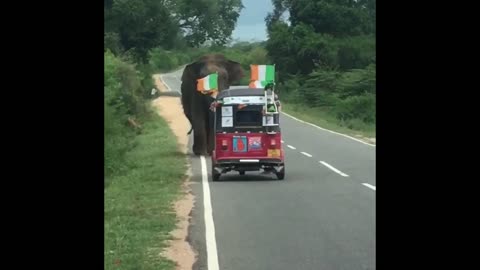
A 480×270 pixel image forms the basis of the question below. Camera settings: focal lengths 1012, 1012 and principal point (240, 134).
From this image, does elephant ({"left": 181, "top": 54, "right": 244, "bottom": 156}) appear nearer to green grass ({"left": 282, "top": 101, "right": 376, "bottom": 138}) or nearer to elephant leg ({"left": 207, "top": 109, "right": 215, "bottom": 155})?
elephant leg ({"left": 207, "top": 109, "right": 215, "bottom": 155})

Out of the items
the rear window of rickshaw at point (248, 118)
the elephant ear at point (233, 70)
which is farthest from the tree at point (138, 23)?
the rear window of rickshaw at point (248, 118)

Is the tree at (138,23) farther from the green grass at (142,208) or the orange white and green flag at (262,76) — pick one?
the orange white and green flag at (262,76)

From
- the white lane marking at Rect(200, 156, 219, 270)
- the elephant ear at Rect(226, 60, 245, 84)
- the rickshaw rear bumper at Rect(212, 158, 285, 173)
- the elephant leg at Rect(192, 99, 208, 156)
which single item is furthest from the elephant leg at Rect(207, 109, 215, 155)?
the white lane marking at Rect(200, 156, 219, 270)

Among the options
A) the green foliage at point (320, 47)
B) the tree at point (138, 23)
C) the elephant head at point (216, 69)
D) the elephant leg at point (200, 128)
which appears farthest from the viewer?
the green foliage at point (320, 47)

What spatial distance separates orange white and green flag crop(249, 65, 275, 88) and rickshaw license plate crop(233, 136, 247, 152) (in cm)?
152

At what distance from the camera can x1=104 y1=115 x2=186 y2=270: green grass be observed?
33.7 ft

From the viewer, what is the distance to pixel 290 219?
13.2 meters

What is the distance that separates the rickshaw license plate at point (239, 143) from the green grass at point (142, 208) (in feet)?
3.94

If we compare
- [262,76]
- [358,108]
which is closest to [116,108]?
[262,76]

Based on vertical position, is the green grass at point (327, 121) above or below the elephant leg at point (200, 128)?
below

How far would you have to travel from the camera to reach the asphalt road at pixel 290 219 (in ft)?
33.4

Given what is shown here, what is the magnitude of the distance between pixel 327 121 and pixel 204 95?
21833 mm
